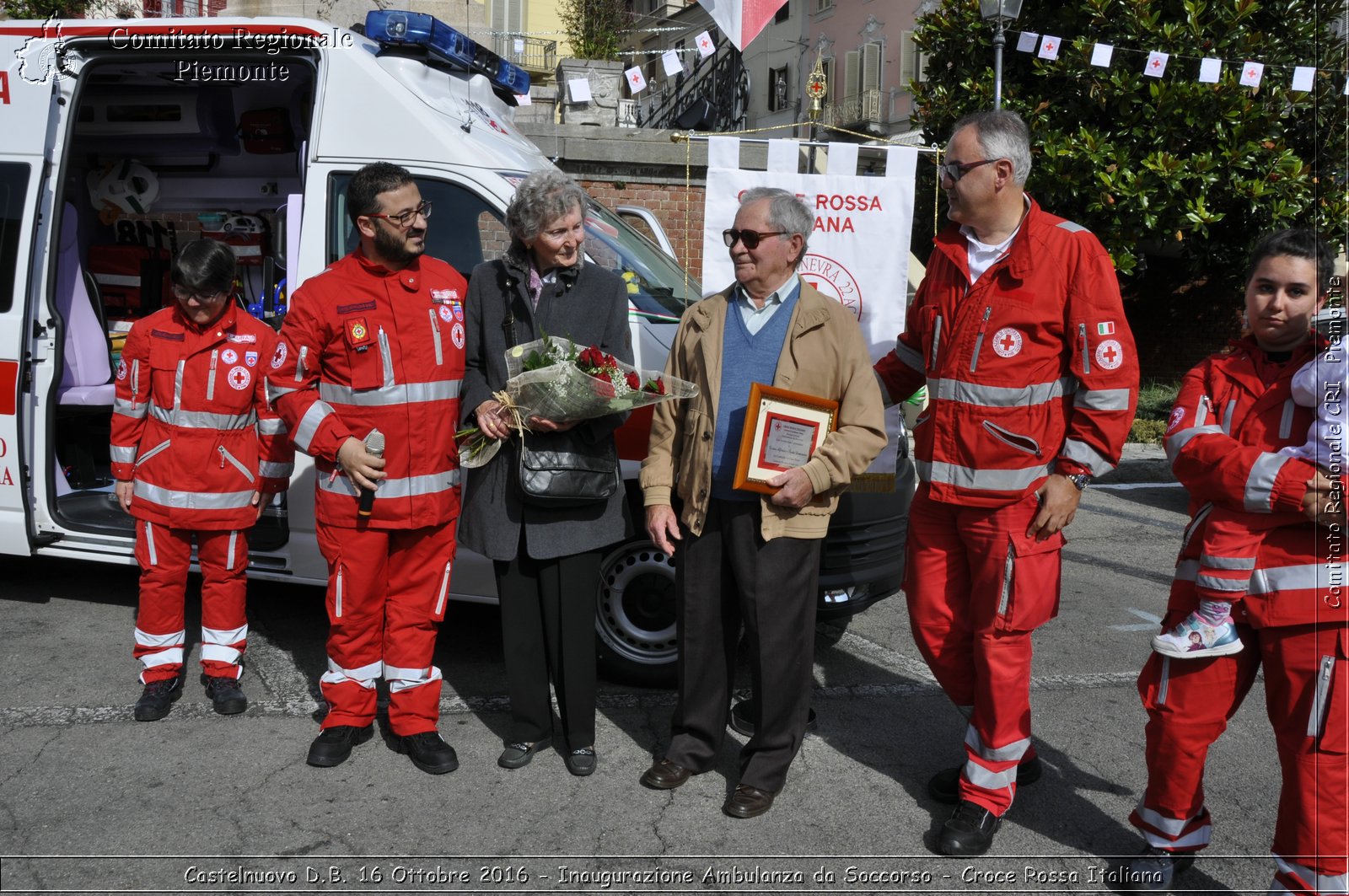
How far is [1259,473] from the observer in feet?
9.16

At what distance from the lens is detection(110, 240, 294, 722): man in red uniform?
431 centimetres

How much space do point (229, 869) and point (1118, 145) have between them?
1146 centimetres

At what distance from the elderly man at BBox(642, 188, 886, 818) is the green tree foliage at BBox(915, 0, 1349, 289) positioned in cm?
910

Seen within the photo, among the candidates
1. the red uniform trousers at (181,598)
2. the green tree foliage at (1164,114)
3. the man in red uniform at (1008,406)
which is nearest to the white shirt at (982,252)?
the man in red uniform at (1008,406)

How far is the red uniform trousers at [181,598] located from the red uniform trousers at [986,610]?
106 inches

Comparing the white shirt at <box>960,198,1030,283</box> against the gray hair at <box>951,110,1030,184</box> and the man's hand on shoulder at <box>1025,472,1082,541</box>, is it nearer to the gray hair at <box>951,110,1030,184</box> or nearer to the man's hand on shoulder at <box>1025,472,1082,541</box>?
the gray hair at <box>951,110,1030,184</box>

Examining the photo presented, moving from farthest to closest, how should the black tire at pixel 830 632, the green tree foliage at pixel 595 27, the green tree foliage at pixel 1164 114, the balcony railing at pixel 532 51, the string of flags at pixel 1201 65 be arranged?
the balcony railing at pixel 532 51
the green tree foliage at pixel 595 27
the green tree foliage at pixel 1164 114
the string of flags at pixel 1201 65
the black tire at pixel 830 632

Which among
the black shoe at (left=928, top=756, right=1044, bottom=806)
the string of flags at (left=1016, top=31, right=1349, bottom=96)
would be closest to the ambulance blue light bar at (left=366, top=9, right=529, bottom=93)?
the black shoe at (left=928, top=756, right=1044, bottom=806)

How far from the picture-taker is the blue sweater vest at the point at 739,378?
Answer: 11.7 feet

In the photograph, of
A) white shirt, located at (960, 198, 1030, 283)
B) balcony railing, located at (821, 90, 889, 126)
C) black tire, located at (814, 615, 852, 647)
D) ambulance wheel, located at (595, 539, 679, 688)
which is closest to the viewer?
white shirt, located at (960, 198, 1030, 283)

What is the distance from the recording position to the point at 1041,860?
3373 millimetres

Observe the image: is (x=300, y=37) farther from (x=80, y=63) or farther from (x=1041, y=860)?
(x=1041, y=860)

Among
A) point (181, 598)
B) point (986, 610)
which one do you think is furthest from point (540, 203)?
point (181, 598)

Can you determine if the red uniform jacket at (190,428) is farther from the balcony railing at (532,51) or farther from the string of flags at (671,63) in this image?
the balcony railing at (532,51)
